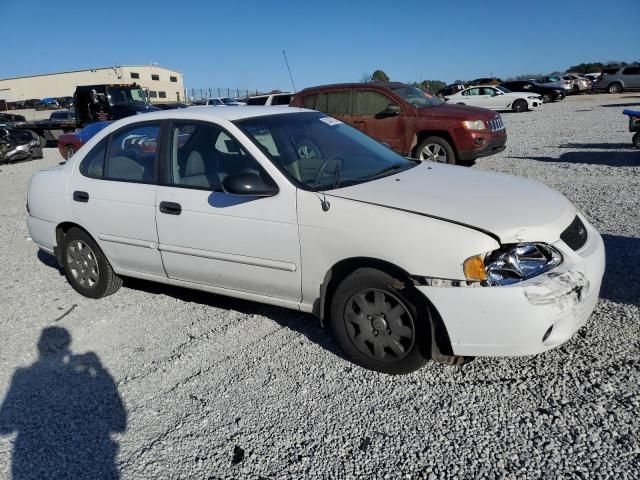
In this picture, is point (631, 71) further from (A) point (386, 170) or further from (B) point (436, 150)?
(A) point (386, 170)

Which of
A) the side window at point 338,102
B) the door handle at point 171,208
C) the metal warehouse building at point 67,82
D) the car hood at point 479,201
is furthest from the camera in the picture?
the metal warehouse building at point 67,82

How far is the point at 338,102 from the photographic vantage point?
33.7 ft

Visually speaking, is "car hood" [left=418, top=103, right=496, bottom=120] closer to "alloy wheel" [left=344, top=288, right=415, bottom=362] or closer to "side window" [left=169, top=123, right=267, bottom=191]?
"side window" [left=169, top=123, right=267, bottom=191]

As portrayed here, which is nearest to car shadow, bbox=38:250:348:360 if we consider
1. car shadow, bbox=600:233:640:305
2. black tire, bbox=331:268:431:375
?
black tire, bbox=331:268:431:375

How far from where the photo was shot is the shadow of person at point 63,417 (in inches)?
104

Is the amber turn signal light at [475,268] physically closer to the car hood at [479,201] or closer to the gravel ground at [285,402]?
the car hood at [479,201]

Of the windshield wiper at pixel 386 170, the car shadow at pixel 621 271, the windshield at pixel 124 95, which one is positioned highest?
the windshield at pixel 124 95

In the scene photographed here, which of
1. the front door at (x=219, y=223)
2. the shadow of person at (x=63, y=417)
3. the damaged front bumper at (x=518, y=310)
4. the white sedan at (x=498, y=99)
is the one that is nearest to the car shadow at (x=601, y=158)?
the damaged front bumper at (x=518, y=310)

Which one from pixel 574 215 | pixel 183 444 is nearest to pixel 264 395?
pixel 183 444

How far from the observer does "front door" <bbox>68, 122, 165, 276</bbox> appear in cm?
407

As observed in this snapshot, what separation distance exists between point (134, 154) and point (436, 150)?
6.47 m

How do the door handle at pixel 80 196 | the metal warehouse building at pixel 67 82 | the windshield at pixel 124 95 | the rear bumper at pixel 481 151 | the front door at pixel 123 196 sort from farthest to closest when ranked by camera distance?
the metal warehouse building at pixel 67 82
the windshield at pixel 124 95
the rear bumper at pixel 481 151
the door handle at pixel 80 196
the front door at pixel 123 196

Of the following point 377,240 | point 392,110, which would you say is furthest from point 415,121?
point 377,240

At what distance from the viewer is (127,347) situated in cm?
387
